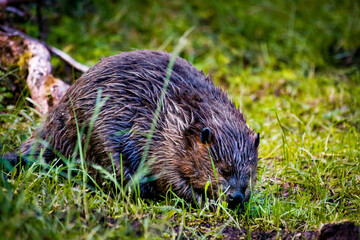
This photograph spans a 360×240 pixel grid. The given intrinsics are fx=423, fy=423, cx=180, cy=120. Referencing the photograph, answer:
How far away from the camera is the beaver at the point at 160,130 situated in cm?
338

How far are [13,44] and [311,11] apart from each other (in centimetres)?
609

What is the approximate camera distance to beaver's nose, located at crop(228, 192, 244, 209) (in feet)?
10.6

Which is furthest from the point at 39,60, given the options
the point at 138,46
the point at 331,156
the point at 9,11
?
the point at 331,156

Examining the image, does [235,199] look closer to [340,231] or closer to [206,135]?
[206,135]

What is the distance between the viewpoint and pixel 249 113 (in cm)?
555

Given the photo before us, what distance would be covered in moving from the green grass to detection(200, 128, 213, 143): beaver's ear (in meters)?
0.53

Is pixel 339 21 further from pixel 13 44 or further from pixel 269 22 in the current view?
pixel 13 44

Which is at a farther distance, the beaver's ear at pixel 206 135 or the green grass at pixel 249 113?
the beaver's ear at pixel 206 135

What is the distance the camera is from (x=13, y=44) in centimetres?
477

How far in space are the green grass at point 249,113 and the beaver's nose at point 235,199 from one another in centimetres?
7

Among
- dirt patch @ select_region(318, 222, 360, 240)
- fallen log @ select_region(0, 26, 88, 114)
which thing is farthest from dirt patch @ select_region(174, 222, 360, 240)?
fallen log @ select_region(0, 26, 88, 114)

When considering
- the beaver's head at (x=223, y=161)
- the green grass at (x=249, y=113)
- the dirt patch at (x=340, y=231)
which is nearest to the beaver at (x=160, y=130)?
the beaver's head at (x=223, y=161)

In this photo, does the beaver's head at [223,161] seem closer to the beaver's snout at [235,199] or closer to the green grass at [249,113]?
the beaver's snout at [235,199]

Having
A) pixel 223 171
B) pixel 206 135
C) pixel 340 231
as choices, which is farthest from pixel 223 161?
pixel 340 231
